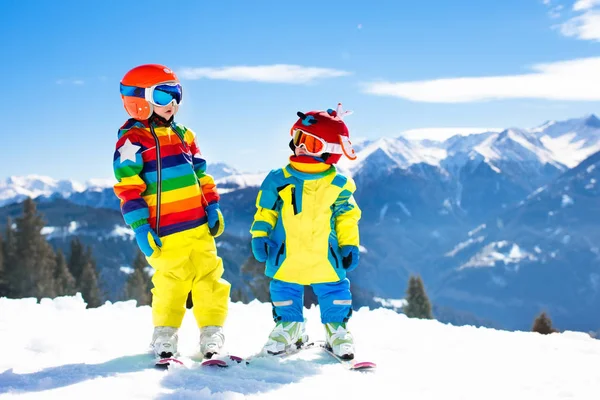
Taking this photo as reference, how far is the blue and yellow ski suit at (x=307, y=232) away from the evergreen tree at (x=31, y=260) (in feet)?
115

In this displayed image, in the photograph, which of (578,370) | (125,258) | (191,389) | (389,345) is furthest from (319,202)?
(125,258)

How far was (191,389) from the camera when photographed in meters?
3.75

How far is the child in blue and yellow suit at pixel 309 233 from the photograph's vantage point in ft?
16.8

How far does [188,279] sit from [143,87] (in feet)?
5.18

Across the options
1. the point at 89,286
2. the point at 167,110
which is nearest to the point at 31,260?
the point at 89,286

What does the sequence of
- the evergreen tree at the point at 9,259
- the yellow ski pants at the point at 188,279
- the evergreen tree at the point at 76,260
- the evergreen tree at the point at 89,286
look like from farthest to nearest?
the evergreen tree at the point at 76,260
the evergreen tree at the point at 89,286
the evergreen tree at the point at 9,259
the yellow ski pants at the point at 188,279

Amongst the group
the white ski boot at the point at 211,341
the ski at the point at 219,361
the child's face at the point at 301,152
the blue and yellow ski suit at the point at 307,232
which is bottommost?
the ski at the point at 219,361

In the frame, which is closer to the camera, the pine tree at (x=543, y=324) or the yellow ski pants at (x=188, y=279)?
the yellow ski pants at (x=188, y=279)

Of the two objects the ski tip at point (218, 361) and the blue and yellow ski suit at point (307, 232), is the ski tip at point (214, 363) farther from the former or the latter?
the blue and yellow ski suit at point (307, 232)

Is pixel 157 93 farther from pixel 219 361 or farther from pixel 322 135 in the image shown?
pixel 219 361

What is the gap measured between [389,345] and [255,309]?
2.33 m

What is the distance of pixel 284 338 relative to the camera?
5156 millimetres

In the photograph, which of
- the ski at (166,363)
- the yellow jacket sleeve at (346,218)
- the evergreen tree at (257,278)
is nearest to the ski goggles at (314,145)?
the yellow jacket sleeve at (346,218)

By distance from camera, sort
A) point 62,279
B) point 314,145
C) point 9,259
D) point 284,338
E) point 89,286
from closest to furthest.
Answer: point 284,338 < point 314,145 < point 9,259 < point 62,279 < point 89,286
